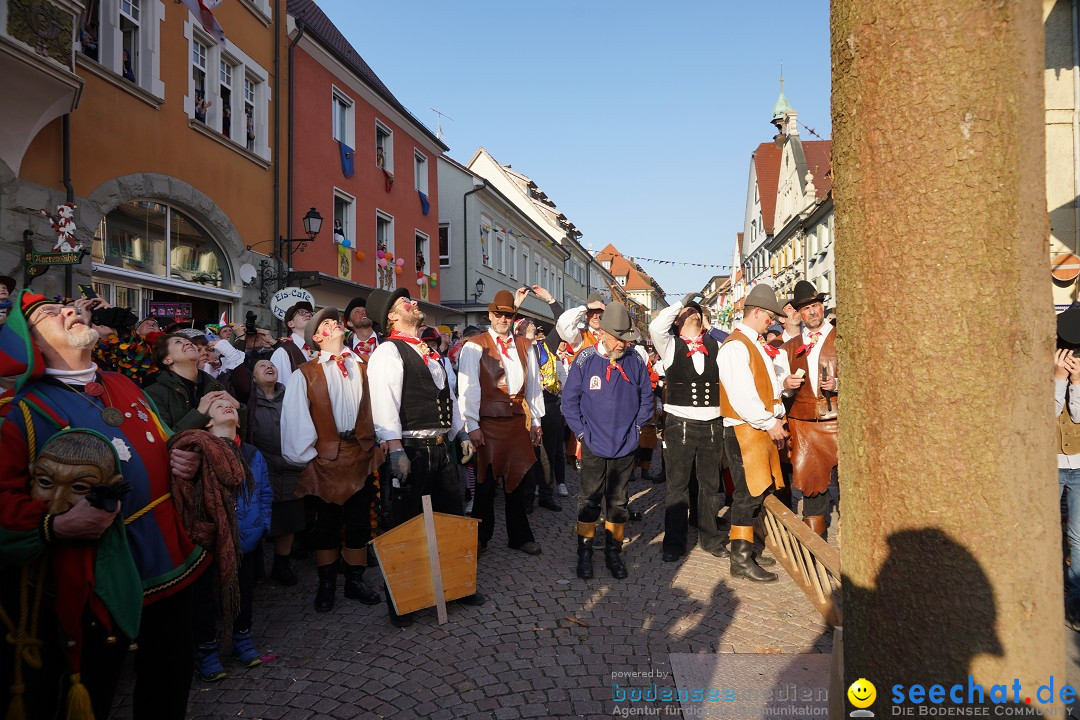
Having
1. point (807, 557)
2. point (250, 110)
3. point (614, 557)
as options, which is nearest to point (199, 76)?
point (250, 110)

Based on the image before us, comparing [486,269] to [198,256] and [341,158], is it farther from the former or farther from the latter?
[198,256]

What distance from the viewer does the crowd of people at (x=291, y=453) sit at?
2.12 metres

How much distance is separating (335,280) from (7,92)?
339 inches

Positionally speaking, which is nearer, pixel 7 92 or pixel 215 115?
pixel 7 92

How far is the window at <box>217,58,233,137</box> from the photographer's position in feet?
41.8

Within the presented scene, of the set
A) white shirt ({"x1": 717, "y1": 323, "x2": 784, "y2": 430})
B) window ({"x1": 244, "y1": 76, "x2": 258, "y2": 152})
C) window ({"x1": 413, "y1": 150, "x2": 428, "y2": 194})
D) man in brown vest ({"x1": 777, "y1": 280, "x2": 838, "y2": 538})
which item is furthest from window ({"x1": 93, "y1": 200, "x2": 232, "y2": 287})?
window ({"x1": 413, "y1": 150, "x2": 428, "y2": 194})

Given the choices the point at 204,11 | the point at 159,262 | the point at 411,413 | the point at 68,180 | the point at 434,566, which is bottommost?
the point at 434,566

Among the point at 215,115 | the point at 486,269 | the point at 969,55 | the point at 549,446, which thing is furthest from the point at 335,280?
the point at 969,55

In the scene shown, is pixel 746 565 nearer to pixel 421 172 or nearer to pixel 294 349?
pixel 294 349

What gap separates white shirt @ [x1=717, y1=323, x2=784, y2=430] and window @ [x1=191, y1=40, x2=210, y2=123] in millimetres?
11127

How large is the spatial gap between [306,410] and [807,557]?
336cm

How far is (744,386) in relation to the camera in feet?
16.2

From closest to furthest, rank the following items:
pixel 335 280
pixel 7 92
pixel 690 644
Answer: pixel 690 644 < pixel 7 92 < pixel 335 280

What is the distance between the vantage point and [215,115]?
40.6ft
